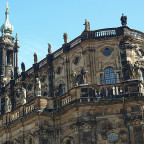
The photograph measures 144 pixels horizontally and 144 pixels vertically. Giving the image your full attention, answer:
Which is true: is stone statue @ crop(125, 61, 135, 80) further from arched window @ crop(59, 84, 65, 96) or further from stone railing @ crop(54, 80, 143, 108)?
arched window @ crop(59, 84, 65, 96)

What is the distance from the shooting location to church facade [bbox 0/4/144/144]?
117 feet

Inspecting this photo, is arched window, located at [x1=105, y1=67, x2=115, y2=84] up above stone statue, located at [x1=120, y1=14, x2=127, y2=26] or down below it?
below

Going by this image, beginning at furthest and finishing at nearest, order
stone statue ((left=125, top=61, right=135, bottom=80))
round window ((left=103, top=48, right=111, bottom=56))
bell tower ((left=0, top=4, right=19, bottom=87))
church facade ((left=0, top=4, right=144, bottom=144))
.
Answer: bell tower ((left=0, top=4, right=19, bottom=87)) → round window ((left=103, top=48, right=111, bottom=56)) → stone statue ((left=125, top=61, right=135, bottom=80)) → church facade ((left=0, top=4, right=144, bottom=144))

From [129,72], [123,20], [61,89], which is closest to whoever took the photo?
[129,72]

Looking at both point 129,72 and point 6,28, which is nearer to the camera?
point 129,72

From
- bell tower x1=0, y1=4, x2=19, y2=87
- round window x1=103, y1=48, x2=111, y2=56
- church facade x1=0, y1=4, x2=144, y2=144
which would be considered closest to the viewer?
church facade x1=0, y1=4, x2=144, y2=144

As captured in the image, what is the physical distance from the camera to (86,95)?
3647cm

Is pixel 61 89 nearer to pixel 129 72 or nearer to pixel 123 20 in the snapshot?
pixel 129 72

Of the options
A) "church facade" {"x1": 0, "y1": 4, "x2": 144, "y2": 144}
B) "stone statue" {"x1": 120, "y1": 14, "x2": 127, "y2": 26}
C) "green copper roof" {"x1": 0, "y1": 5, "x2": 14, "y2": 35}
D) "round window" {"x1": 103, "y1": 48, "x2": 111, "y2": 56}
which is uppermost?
"green copper roof" {"x1": 0, "y1": 5, "x2": 14, "y2": 35}

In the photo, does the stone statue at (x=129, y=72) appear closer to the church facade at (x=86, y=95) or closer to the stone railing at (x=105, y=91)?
the church facade at (x=86, y=95)

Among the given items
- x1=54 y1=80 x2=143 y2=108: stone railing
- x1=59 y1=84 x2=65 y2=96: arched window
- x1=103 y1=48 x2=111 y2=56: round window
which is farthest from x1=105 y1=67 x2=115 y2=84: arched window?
x1=59 y1=84 x2=65 y2=96: arched window

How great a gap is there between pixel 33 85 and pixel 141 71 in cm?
1340

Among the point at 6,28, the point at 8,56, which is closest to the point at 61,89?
the point at 8,56

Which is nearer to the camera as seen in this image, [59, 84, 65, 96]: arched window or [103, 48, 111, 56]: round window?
[103, 48, 111, 56]: round window
